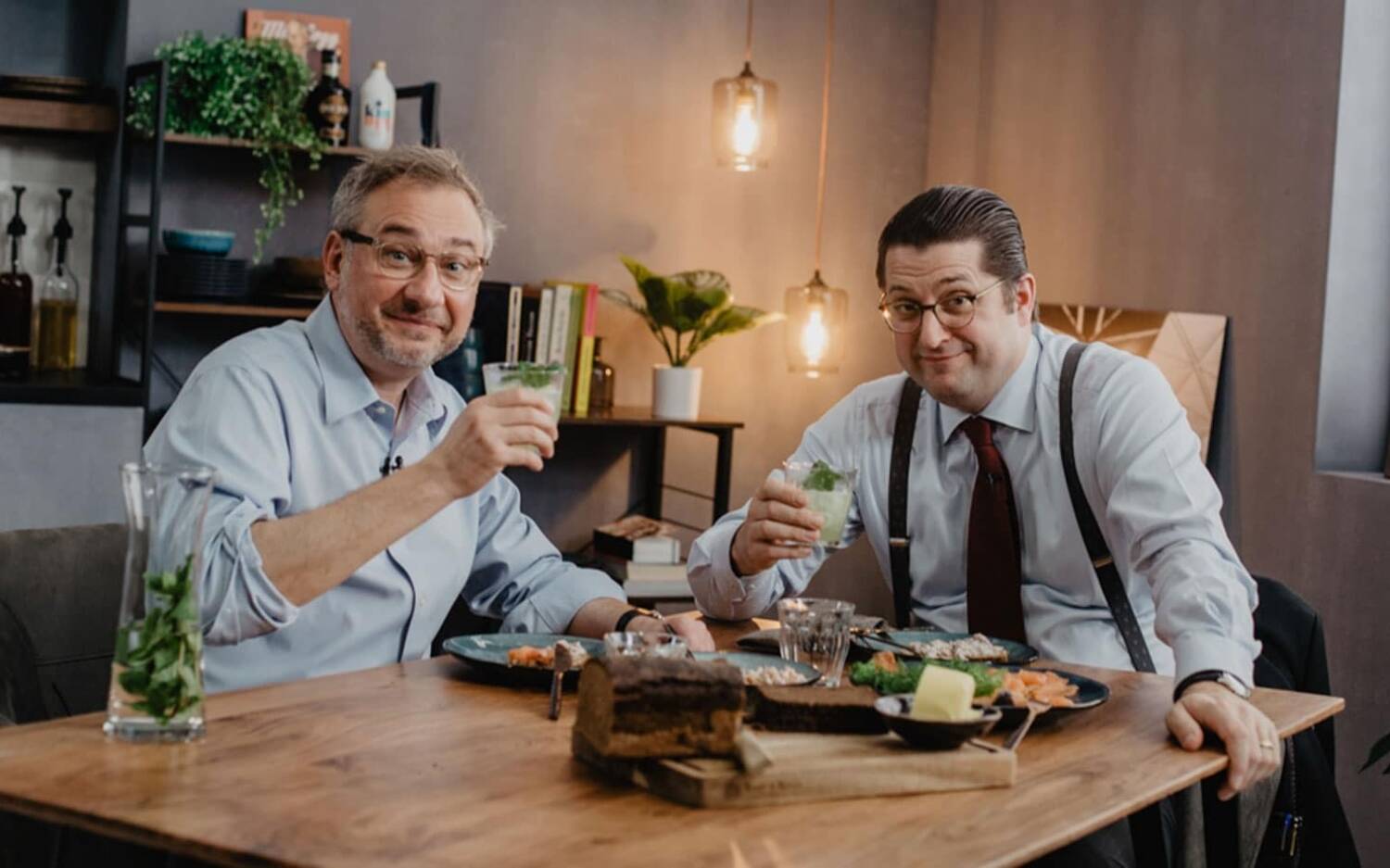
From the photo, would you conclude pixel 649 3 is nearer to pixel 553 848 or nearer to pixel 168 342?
pixel 168 342

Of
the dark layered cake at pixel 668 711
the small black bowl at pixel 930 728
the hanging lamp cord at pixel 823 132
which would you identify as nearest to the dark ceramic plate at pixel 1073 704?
the small black bowl at pixel 930 728

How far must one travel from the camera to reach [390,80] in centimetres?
432

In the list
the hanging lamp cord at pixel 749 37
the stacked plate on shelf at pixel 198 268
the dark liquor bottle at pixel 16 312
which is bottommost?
the dark liquor bottle at pixel 16 312

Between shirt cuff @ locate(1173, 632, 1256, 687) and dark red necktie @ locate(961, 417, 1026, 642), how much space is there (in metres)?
0.49

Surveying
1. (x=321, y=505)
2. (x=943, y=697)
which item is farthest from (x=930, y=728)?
(x=321, y=505)

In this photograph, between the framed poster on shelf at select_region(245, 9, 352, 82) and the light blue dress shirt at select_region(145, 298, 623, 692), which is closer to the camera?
the light blue dress shirt at select_region(145, 298, 623, 692)

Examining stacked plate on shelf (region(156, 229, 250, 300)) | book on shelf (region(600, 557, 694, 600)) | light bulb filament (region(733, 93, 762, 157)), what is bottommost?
book on shelf (region(600, 557, 694, 600))

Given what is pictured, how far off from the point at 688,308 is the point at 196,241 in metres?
1.37

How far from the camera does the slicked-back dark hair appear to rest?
8.20 feet

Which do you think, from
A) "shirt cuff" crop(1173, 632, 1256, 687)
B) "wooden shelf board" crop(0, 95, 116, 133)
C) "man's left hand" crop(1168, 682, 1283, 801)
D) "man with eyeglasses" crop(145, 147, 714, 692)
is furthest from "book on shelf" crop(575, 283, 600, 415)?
"man's left hand" crop(1168, 682, 1283, 801)

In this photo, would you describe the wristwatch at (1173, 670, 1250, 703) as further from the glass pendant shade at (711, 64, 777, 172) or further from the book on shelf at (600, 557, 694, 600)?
the glass pendant shade at (711, 64, 777, 172)

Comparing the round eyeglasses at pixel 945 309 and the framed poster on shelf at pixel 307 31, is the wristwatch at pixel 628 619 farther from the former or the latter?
the framed poster on shelf at pixel 307 31

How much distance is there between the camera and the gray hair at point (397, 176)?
226cm

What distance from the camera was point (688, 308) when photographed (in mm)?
4445
